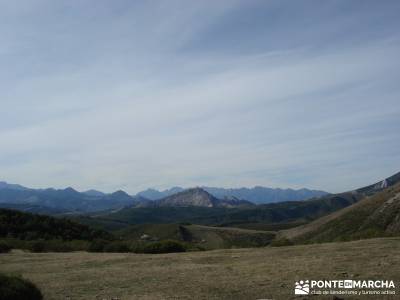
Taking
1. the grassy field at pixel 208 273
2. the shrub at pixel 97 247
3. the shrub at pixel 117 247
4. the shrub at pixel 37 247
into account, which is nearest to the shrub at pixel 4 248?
the shrub at pixel 37 247

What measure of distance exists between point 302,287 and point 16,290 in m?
10.3

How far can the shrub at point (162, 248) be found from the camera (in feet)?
153

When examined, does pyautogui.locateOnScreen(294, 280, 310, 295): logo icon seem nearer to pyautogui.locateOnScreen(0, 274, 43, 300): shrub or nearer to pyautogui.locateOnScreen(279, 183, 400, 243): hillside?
pyautogui.locateOnScreen(0, 274, 43, 300): shrub

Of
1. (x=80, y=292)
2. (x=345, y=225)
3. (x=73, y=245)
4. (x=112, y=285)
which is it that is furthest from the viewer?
(x=345, y=225)

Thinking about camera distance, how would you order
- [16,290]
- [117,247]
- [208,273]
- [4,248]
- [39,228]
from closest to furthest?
[16,290] < [208,273] < [4,248] < [117,247] < [39,228]

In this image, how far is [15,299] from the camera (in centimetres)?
1700

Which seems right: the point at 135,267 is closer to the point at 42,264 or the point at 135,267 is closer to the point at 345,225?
the point at 42,264

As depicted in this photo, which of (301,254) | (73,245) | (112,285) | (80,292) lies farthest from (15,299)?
(73,245)

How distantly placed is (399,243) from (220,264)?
39.5 feet

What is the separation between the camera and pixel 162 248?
47125 millimetres

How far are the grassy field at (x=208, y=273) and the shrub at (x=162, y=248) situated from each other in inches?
434

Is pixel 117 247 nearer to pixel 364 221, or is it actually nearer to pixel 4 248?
pixel 4 248

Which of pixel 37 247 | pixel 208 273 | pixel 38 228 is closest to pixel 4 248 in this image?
pixel 37 247

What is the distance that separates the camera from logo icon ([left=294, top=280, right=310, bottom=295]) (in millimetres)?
18344
